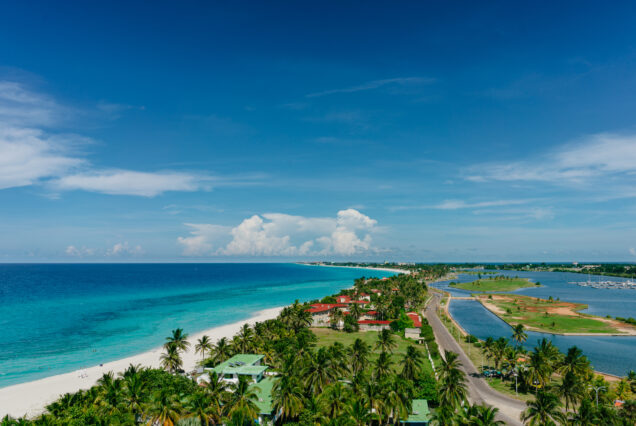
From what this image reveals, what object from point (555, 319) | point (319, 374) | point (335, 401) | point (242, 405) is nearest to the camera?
point (242, 405)

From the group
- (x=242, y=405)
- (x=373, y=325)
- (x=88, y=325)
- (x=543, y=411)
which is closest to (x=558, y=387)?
(x=543, y=411)

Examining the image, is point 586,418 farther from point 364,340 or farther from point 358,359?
point 364,340

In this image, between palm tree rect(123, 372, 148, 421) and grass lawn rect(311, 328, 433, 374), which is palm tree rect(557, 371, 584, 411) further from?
palm tree rect(123, 372, 148, 421)

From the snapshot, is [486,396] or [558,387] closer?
Answer: [558,387]

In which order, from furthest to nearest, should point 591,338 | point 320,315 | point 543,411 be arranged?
point 320,315 < point 591,338 < point 543,411

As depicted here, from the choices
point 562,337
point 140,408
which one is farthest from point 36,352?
point 562,337

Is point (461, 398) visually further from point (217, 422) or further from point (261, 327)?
point (261, 327)

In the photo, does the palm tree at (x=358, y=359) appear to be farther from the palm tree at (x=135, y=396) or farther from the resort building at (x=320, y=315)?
the resort building at (x=320, y=315)
